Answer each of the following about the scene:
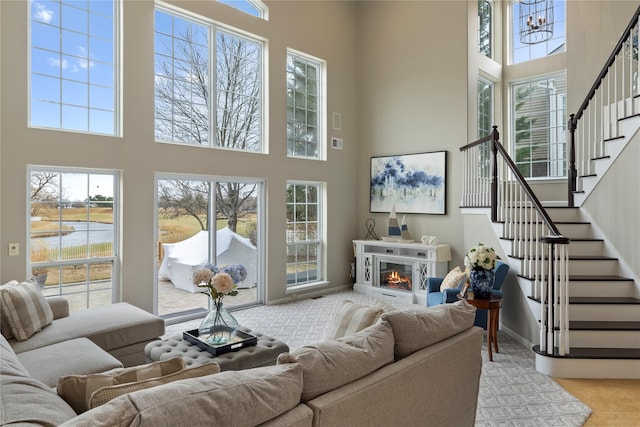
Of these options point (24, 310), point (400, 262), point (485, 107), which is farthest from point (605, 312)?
point (24, 310)

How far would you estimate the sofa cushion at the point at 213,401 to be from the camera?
1.05 metres

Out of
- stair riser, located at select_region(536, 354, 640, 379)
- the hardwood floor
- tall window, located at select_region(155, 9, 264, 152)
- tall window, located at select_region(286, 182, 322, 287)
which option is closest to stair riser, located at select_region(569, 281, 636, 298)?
stair riser, located at select_region(536, 354, 640, 379)

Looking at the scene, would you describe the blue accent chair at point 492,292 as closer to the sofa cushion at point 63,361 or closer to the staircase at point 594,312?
the staircase at point 594,312

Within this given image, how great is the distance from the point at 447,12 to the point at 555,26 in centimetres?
179

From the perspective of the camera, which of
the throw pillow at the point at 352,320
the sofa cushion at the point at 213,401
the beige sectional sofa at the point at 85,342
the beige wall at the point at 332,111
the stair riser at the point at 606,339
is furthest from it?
the beige wall at the point at 332,111

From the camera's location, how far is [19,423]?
1160 mm

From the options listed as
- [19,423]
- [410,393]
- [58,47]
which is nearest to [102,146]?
[58,47]

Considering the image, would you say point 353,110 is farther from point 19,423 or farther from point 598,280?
point 19,423

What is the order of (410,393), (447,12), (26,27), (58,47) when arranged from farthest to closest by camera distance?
(447,12), (58,47), (26,27), (410,393)

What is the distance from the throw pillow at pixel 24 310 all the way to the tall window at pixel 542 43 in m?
7.46

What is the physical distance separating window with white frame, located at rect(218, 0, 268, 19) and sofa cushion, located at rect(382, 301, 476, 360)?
535 cm

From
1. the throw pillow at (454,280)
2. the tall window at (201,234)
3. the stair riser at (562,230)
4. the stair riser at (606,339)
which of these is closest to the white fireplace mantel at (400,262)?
the throw pillow at (454,280)

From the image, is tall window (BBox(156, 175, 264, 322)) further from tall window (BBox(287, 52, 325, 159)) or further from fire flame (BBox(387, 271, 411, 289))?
fire flame (BBox(387, 271, 411, 289))

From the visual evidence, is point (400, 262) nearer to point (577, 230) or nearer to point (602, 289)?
point (577, 230)
